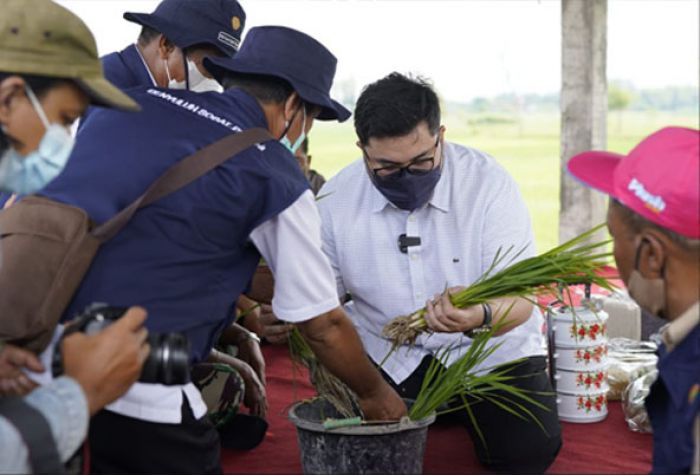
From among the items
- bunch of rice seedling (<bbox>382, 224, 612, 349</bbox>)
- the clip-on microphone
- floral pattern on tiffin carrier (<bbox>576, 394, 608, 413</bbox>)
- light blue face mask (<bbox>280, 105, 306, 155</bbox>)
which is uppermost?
light blue face mask (<bbox>280, 105, 306, 155</bbox>)

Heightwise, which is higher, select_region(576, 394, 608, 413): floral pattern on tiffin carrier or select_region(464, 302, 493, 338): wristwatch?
select_region(464, 302, 493, 338): wristwatch

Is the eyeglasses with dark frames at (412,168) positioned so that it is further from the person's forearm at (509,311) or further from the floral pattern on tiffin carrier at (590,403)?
the floral pattern on tiffin carrier at (590,403)

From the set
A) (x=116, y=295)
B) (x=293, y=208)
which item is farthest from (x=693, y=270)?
(x=116, y=295)

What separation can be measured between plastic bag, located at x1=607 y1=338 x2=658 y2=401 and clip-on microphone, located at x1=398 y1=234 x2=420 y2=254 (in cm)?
116

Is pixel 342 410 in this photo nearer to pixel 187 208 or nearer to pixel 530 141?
pixel 187 208

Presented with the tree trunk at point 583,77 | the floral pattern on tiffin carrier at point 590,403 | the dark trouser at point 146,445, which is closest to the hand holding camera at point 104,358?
the dark trouser at point 146,445

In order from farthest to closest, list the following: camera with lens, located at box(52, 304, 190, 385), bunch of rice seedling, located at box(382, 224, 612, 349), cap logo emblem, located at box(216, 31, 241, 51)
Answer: cap logo emblem, located at box(216, 31, 241, 51), bunch of rice seedling, located at box(382, 224, 612, 349), camera with lens, located at box(52, 304, 190, 385)

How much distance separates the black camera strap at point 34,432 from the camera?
160 centimetres

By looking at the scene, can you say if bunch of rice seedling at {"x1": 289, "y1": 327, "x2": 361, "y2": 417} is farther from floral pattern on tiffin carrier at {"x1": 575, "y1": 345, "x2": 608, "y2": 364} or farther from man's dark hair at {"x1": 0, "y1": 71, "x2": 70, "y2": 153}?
man's dark hair at {"x1": 0, "y1": 71, "x2": 70, "y2": 153}

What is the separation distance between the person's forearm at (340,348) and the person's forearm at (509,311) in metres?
0.54

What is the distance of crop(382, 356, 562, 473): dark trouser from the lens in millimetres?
3012

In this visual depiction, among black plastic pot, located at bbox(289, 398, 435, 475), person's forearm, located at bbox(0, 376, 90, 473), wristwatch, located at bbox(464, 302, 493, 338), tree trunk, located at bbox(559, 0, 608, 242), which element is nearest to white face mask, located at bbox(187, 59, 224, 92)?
wristwatch, located at bbox(464, 302, 493, 338)

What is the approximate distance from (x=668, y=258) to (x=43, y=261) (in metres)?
1.34

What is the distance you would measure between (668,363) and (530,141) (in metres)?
12.2
